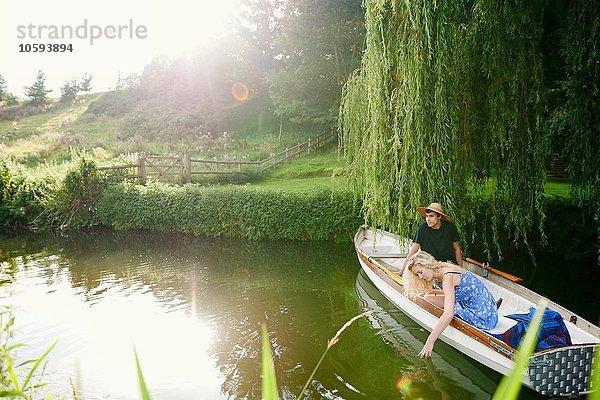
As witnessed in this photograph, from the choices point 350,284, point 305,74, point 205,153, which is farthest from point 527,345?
point 205,153

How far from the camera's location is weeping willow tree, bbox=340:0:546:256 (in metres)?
6.89

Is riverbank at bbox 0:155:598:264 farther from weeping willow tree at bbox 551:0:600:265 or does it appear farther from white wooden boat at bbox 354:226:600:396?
white wooden boat at bbox 354:226:600:396

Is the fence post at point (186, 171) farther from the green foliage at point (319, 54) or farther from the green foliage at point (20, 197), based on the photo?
the green foliage at point (319, 54)

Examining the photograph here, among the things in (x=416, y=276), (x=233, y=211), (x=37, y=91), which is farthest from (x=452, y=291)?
(x=37, y=91)

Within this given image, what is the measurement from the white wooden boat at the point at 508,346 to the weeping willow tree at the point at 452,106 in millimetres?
1133

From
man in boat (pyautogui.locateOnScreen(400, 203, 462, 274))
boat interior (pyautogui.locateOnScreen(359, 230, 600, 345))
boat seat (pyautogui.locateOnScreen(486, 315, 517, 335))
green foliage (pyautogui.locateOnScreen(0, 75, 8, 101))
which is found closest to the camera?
boat interior (pyautogui.locateOnScreen(359, 230, 600, 345))

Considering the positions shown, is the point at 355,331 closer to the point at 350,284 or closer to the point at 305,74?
the point at 350,284

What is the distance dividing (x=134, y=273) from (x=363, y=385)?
7.44 m

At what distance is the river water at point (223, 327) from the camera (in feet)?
19.3

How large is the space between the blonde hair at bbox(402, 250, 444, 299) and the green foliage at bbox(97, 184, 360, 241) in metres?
6.73

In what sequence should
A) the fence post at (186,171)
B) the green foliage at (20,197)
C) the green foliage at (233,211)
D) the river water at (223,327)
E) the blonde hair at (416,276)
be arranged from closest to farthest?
the blonde hair at (416,276) → the river water at (223,327) → the green foliage at (233,211) → the green foliage at (20,197) → the fence post at (186,171)

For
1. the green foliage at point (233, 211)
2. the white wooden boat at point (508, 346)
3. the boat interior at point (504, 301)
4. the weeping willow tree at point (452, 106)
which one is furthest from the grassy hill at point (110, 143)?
the white wooden boat at point (508, 346)

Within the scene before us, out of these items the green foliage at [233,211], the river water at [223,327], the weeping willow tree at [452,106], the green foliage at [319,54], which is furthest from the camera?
the green foliage at [319,54]

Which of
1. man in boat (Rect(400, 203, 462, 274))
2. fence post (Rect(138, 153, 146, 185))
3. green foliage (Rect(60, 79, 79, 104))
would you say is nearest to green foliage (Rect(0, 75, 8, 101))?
green foliage (Rect(60, 79, 79, 104))
